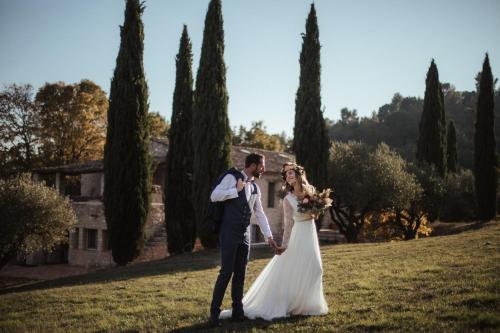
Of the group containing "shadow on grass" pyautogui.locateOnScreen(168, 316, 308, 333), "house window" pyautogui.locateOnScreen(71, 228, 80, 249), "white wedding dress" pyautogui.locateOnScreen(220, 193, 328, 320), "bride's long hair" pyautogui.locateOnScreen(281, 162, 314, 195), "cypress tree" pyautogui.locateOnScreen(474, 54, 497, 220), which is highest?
"cypress tree" pyautogui.locateOnScreen(474, 54, 497, 220)

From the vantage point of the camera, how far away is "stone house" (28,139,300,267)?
25.0m

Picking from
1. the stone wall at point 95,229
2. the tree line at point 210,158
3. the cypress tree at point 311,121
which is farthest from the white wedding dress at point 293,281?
the stone wall at point 95,229

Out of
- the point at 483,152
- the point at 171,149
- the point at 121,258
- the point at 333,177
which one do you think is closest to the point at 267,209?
the point at 333,177

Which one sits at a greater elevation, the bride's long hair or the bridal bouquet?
the bride's long hair

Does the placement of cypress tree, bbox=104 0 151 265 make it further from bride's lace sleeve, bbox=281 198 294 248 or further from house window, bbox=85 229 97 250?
bride's lace sleeve, bbox=281 198 294 248

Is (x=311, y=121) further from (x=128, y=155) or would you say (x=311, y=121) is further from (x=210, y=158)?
(x=128, y=155)

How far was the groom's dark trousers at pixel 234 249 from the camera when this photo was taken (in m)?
5.93

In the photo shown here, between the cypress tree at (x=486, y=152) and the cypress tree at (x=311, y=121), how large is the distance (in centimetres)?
1404

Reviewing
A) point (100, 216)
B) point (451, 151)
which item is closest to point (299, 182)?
point (100, 216)

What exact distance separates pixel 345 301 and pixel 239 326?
221cm

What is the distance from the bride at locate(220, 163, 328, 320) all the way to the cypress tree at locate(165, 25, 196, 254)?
624 inches

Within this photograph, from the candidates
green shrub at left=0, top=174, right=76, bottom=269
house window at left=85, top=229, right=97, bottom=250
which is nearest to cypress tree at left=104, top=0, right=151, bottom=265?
green shrub at left=0, top=174, right=76, bottom=269

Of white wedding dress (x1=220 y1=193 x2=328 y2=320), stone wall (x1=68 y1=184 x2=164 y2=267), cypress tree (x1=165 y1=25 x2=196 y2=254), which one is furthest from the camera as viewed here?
stone wall (x1=68 y1=184 x2=164 y2=267)

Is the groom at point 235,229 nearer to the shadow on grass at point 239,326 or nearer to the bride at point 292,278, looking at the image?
the shadow on grass at point 239,326
